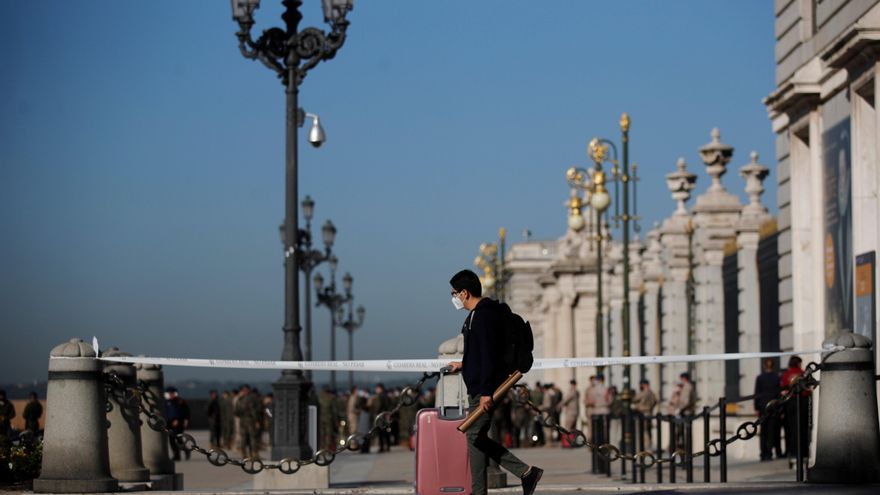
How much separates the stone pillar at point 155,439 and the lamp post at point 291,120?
8.05 ft

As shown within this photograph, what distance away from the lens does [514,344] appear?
12.1 metres

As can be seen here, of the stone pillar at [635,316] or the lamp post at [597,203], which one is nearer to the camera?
the lamp post at [597,203]

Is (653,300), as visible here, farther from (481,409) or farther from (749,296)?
(481,409)

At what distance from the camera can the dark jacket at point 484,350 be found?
11.9 m

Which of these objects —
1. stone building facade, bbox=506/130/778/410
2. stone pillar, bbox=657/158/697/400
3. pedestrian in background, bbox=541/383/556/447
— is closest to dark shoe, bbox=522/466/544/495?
stone building facade, bbox=506/130/778/410

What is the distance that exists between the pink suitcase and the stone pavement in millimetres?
3155

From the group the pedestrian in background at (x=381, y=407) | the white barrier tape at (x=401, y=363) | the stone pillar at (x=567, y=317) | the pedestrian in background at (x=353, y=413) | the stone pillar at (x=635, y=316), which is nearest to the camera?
the white barrier tape at (x=401, y=363)

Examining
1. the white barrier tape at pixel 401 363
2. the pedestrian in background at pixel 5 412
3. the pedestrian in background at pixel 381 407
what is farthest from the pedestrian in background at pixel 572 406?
the white barrier tape at pixel 401 363

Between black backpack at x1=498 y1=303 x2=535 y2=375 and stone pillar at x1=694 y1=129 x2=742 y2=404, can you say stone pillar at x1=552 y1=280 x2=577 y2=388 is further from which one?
black backpack at x1=498 y1=303 x2=535 y2=375

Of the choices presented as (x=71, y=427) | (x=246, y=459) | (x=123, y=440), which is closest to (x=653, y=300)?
(x=123, y=440)

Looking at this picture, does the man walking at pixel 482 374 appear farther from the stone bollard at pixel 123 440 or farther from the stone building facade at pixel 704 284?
the stone building facade at pixel 704 284

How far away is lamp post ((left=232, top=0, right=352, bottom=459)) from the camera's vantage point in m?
22.7

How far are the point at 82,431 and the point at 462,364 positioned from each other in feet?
15.0

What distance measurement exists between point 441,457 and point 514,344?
3.04 feet
